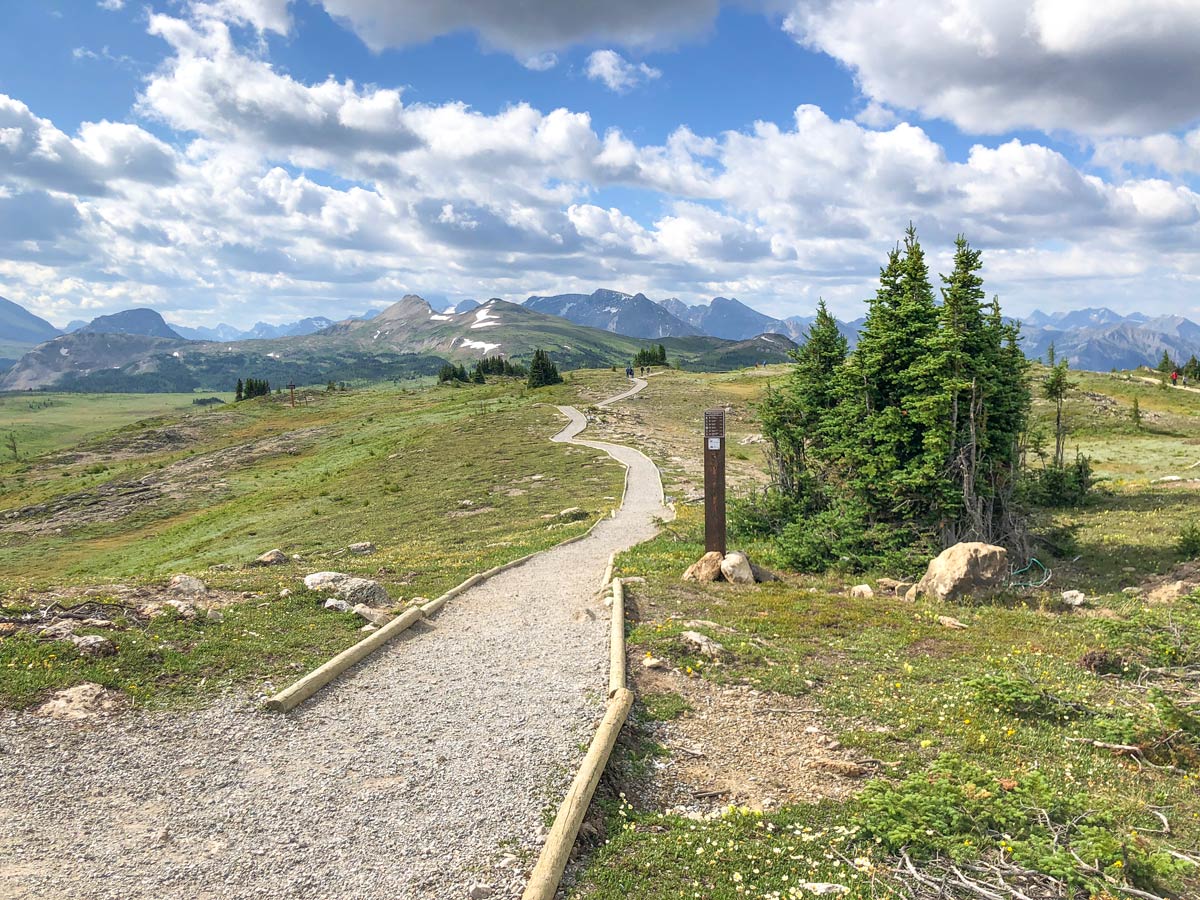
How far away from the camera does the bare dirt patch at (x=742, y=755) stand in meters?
9.91

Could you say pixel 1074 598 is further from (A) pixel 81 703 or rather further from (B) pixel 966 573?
(A) pixel 81 703

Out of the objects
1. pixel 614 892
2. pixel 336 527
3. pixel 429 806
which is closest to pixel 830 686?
pixel 614 892

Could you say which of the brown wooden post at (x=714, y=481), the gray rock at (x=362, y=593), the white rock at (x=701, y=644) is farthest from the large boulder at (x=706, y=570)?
the gray rock at (x=362, y=593)

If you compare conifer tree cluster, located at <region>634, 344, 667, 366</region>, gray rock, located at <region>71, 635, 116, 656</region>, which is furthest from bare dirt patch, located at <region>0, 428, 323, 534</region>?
conifer tree cluster, located at <region>634, 344, 667, 366</region>

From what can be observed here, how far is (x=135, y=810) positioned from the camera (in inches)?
368

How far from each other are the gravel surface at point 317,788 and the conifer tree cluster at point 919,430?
12389mm

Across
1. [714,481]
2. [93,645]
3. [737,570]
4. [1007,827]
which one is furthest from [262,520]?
[1007,827]

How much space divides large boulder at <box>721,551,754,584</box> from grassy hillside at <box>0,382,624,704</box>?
30.7 ft

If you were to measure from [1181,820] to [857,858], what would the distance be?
4.60 m

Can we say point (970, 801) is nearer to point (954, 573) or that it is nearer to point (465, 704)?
point (465, 704)

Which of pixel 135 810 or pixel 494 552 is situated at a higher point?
pixel 135 810

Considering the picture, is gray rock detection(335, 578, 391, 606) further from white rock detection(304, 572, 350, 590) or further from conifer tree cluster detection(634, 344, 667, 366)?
conifer tree cluster detection(634, 344, 667, 366)

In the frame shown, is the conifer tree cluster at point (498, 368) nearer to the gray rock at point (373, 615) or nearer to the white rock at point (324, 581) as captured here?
the white rock at point (324, 581)

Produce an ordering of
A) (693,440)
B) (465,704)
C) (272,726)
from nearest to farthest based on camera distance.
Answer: (272,726) → (465,704) → (693,440)
